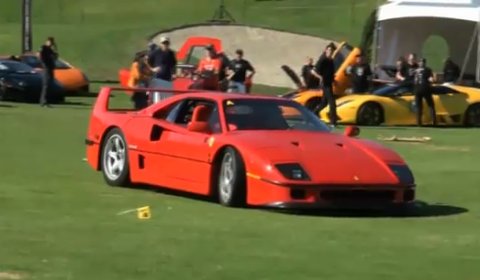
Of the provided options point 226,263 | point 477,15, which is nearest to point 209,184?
point 226,263

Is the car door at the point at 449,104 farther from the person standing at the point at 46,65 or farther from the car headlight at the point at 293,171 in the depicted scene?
the car headlight at the point at 293,171

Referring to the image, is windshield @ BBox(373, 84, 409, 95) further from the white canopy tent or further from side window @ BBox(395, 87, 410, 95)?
the white canopy tent

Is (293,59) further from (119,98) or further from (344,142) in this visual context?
(344,142)

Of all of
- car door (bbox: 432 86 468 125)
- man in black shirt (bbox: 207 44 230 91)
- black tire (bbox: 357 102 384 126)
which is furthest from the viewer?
car door (bbox: 432 86 468 125)

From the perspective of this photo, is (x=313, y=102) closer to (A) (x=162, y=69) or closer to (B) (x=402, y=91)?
(B) (x=402, y=91)

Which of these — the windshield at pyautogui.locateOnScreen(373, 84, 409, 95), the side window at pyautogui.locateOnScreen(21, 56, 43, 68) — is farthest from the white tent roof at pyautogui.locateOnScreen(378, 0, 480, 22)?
the side window at pyautogui.locateOnScreen(21, 56, 43, 68)

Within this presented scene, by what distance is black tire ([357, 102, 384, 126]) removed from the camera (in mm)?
26672

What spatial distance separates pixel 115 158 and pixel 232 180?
8.20 feet

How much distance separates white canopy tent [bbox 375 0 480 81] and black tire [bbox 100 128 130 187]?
61.6 ft

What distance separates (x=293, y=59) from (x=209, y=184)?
115ft

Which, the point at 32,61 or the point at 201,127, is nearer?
the point at 201,127

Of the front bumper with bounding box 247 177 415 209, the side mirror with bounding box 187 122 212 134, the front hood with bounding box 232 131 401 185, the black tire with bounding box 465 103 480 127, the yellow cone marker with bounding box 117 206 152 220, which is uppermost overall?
the side mirror with bounding box 187 122 212 134

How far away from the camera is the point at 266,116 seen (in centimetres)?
1247

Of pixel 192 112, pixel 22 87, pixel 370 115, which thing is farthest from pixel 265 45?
pixel 192 112
